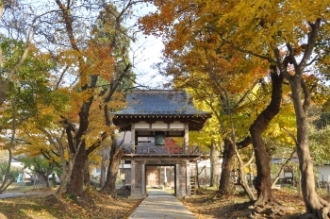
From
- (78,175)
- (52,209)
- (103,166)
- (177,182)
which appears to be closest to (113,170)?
(177,182)

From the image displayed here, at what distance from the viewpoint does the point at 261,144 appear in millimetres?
12219

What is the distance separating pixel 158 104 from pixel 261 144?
13467 mm

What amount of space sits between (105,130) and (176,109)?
7.14 metres

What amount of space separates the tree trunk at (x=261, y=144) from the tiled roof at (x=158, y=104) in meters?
9.75

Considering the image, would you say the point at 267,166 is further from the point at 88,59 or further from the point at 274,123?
the point at 88,59

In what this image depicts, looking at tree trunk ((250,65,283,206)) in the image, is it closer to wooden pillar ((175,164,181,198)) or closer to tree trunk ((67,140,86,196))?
tree trunk ((67,140,86,196))

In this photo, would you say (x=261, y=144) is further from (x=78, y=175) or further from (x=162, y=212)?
(x=78, y=175)

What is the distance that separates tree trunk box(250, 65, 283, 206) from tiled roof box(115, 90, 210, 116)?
384 inches

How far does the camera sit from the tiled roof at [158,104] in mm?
23422

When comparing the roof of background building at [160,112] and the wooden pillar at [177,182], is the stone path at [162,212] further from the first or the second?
the roof of background building at [160,112]

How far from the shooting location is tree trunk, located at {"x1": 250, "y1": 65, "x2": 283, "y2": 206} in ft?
37.8

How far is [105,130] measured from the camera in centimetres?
1845

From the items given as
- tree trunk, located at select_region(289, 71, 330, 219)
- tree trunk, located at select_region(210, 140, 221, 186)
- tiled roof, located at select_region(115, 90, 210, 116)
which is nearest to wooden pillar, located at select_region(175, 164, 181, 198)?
tiled roof, located at select_region(115, 90, 210, 116)

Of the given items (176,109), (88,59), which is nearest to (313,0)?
(88,59)
